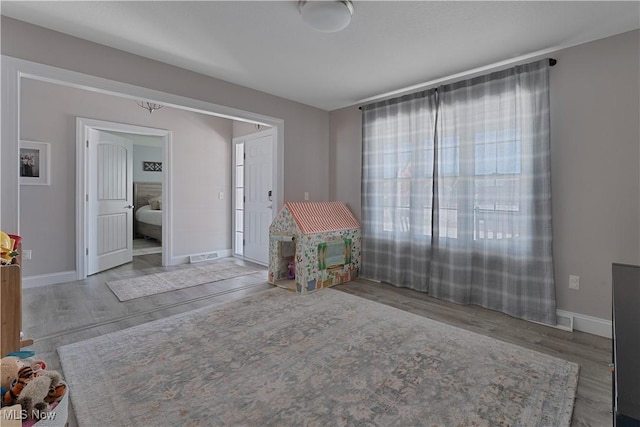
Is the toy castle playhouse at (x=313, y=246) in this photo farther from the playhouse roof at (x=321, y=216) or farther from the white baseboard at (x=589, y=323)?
the white baseboard at (x=589, y=323)

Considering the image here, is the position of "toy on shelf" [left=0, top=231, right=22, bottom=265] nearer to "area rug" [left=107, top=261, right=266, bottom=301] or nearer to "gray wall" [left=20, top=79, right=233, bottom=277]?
"area rug" [left=107, top=261, right=266, bottom=301]

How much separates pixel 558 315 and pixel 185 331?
320cm

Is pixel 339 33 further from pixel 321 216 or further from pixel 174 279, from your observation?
pixel 174 279

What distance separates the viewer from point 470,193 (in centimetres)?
311

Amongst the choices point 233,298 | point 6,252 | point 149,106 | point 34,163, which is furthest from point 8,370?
point 149,106

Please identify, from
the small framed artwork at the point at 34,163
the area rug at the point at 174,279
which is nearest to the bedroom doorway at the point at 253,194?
the area rug at the point at 174,279

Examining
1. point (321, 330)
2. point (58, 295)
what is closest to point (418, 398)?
point (321, 330)

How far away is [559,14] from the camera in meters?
2.14

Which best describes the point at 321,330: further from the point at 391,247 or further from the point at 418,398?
the point at 391,247

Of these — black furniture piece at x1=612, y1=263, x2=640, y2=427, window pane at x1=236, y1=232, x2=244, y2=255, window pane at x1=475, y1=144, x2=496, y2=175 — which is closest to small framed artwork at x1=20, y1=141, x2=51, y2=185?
window pane at x1=236, y1=232, x2=244, y2=255

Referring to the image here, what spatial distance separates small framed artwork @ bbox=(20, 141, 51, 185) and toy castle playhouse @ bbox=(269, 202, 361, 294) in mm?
2823

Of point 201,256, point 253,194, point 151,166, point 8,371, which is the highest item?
point 151,166

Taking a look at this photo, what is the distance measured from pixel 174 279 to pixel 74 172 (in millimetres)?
1892

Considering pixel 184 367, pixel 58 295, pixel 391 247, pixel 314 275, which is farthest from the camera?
pixel 391 247
